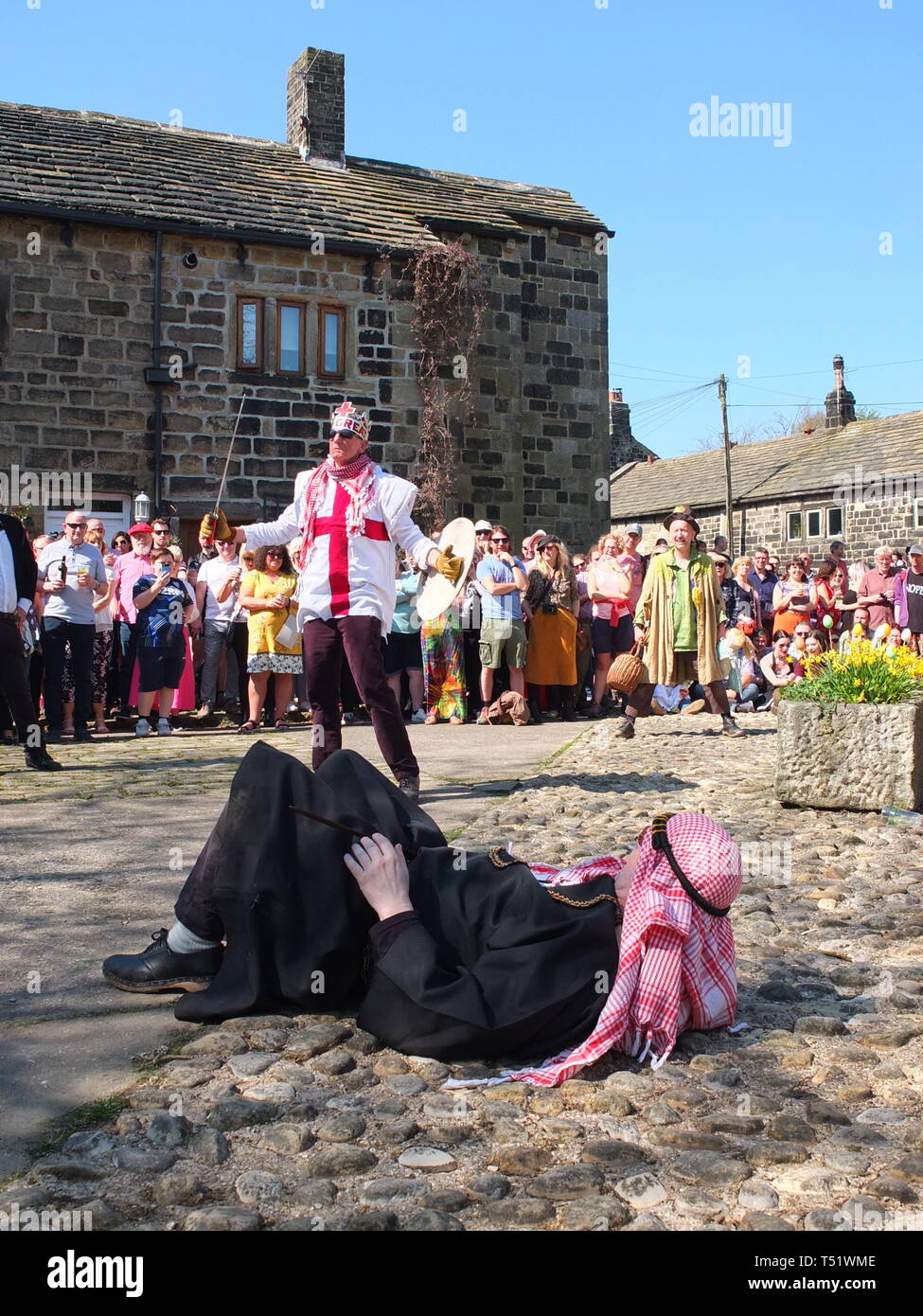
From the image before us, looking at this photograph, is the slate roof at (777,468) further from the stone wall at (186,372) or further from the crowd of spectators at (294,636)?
the crowd of spectators at (294,636)

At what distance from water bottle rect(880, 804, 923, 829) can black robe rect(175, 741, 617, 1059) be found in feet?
13.7

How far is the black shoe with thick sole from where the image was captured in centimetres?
377

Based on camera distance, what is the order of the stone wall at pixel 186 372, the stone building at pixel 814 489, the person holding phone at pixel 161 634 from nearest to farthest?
the person holding phone at pixel 161 634 < the stone wall at pixel 186 372 < the stone building at pixel 814 489

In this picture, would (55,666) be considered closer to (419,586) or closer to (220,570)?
(220,570)

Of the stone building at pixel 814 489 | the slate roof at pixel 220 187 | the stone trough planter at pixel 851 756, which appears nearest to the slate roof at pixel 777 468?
→ the stone building at pixel 814 489

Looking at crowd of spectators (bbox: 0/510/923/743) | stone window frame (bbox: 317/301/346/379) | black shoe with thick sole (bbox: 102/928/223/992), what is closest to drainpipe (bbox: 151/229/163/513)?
stone window frame (bbox: 317/301/346/379)

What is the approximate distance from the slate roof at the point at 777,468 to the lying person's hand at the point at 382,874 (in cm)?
3332

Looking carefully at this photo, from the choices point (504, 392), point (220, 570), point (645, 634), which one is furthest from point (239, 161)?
point (645, 634)

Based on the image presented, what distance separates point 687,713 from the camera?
48.1 feet

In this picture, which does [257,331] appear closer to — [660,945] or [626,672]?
[626,672]

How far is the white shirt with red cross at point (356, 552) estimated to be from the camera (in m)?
7.05

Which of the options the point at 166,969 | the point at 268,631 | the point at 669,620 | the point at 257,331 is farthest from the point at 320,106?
the point at 166,969

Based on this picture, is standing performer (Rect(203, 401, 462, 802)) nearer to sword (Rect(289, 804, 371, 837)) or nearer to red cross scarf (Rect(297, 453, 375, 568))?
red cross scarf (Rect(297, 453, 375, 568))

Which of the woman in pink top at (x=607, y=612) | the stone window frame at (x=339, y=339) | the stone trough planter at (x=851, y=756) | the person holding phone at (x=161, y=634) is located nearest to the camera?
the stone trough planter at (x=851, y=756)
